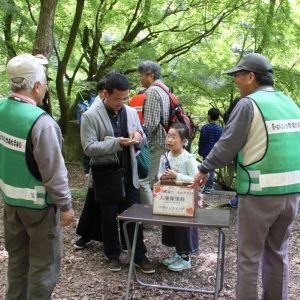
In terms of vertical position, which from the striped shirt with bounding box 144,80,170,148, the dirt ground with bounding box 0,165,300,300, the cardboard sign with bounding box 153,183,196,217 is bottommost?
the dirt ground with bounding box 0,165,300,300

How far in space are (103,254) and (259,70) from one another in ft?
7.91

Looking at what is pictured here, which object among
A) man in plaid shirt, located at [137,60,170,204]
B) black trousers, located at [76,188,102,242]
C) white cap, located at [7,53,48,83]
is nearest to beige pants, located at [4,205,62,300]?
white cap, located at [7,53,48,83]

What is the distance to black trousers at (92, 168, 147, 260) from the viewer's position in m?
3.80

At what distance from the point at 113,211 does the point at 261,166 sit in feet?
5.33

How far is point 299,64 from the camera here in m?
8.73

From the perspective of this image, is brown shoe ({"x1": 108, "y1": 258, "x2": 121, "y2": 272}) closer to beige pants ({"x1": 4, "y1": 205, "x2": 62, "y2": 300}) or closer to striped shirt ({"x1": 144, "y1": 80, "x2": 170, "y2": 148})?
beige pants ({"x1": 4, "y1": 205, "x2": 62, "y2": 300})

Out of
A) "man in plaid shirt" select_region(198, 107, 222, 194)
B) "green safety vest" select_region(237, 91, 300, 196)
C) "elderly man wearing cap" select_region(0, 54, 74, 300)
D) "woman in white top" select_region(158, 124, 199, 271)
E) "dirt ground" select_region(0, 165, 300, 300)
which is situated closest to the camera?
"elderly man wearing cap" select_region(0, 54, 74, 300)

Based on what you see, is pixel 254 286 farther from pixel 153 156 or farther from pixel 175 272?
pixel 153 156

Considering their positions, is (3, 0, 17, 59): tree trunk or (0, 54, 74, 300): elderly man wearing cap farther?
(3, 0, 17, 59): tree trunk

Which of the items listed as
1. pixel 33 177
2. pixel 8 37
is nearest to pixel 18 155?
pixel 33 177

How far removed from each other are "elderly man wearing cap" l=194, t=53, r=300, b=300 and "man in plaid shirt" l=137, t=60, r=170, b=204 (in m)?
1.62

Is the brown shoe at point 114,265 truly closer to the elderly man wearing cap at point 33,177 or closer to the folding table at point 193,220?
the folding table at point 193,220

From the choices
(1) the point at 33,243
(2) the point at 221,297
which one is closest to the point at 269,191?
(2) the point at 221,297

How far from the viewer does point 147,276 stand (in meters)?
3.79
